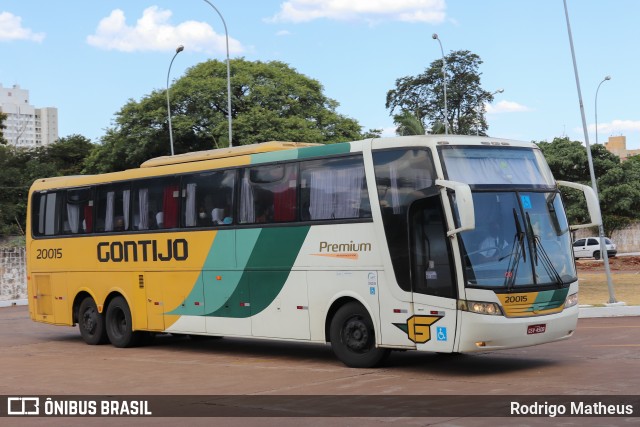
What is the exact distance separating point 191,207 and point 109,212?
302 cm

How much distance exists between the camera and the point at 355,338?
587 inches

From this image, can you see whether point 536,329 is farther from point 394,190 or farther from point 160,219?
point 160,219

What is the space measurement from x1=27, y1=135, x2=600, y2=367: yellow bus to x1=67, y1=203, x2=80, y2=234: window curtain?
95 centimetres

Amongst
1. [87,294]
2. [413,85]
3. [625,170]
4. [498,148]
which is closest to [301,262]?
[498,148]

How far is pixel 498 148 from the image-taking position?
1438 cm

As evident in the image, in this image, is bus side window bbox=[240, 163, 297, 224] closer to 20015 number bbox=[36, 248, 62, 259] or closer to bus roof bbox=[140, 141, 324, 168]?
bus roof bbox=[140, 141, 324, 168]

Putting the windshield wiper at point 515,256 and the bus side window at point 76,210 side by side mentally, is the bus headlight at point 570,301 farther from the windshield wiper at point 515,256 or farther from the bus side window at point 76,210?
the bus side window at point 76,210

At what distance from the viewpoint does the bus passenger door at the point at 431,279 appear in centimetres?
1341

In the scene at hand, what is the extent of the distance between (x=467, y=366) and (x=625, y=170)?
5525cm

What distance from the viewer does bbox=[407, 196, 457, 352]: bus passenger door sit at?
13406mm

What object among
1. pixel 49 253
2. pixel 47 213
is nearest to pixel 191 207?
pixel 49 253

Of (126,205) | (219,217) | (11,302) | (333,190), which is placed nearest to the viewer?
(333,190)

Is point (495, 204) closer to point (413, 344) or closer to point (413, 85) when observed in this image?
point (413, 344)

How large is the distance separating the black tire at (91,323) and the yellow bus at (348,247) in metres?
0.32
